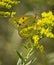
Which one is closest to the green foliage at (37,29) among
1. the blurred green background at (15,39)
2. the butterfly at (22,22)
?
the butterfly at (22,22)

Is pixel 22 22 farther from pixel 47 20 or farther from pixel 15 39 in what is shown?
pixel 15 39

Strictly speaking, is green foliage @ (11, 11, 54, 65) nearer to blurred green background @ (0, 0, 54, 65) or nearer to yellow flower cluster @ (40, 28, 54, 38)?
yellow flower cluster @ (40, 28, 54, 38)

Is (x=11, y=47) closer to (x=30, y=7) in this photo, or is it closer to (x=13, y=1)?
(x=30, y=7)

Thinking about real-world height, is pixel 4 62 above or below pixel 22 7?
below

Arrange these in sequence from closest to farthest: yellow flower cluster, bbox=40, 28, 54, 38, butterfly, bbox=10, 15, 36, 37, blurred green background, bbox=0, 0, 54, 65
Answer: yellow flower cluster, bbox=40, 28, 54, 38 < butterfly, bbox=10, 15, 36, 37 < blurred green background, bbox=0, 0, 54, 65

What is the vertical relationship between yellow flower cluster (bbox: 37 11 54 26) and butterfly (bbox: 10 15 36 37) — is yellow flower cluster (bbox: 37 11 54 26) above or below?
below

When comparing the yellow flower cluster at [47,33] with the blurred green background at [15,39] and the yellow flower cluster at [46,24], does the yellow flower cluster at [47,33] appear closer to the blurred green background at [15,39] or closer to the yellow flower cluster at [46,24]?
the yellow flower cluster at [46,24]

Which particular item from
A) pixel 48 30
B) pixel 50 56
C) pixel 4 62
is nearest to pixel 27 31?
pixel 48 30

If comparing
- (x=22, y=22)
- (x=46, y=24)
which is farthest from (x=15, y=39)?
(x=46, y=24)

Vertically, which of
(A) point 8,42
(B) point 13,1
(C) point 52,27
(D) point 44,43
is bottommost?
(D) point 44,43

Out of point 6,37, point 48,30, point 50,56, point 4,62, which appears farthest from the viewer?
point 6,37

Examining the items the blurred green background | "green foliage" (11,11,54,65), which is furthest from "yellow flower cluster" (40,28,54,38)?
the blurred green background
